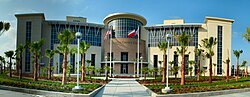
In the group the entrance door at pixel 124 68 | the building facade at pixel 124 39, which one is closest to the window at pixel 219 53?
the building facade at pixel 124 39

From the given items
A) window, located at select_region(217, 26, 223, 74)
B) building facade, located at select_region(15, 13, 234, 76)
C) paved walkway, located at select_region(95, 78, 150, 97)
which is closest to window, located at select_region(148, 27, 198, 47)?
building facade, located at select_region(15, 13, 234, 76)

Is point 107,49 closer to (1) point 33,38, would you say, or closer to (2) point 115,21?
(2) point 115,21

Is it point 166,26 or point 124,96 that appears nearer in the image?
point 124,96

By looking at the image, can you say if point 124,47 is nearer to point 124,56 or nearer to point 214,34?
point 124,56

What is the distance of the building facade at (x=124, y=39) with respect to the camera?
6444cm

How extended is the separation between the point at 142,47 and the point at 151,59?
186 inches

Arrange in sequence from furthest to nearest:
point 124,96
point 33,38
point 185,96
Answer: point 33,38 < point 124,96 < point 185,96

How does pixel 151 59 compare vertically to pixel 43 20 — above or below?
below

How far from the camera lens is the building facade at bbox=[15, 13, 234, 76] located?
6444cm

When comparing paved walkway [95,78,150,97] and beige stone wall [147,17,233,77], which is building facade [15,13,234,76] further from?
paved walkway [95,78,150,97]

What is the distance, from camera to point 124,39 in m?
66.2

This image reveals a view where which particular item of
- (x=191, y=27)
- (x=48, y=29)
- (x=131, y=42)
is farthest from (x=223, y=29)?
(x=48, y=29)

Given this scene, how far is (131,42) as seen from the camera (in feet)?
218

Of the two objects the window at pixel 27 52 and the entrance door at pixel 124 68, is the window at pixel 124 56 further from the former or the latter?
the window at pixel 27 52
